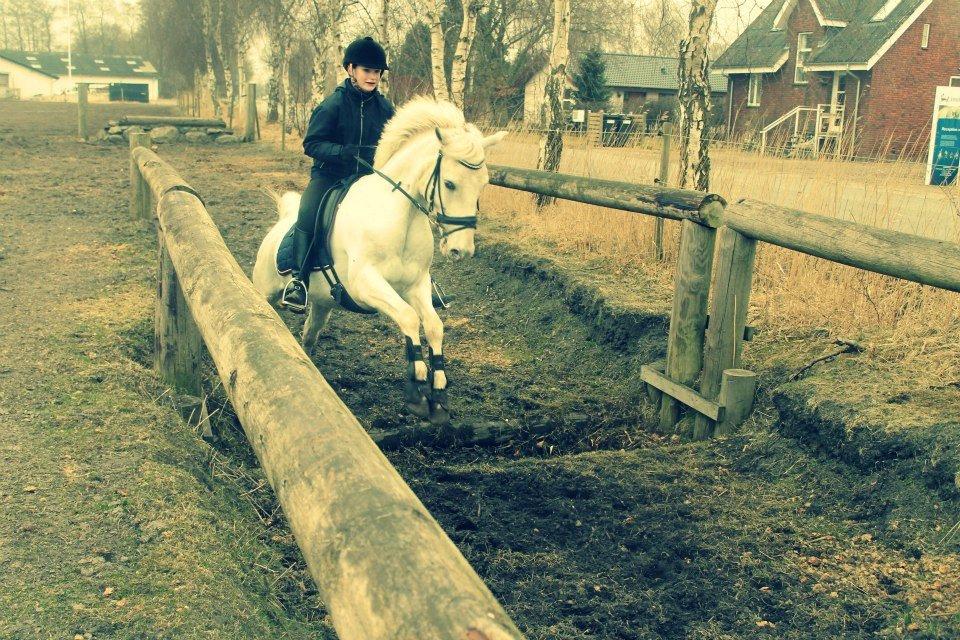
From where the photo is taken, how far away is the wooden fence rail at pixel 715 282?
5.00 meters

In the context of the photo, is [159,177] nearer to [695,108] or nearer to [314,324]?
[314,324]

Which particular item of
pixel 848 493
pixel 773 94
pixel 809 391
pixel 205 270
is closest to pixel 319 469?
pixel 205 270

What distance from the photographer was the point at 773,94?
130 feet

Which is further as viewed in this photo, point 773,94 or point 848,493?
point 773,94

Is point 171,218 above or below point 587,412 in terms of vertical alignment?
above

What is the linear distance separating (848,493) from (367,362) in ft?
12.6

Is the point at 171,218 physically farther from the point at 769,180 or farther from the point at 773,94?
the point at 773,94

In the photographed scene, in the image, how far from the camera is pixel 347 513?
1730 mm

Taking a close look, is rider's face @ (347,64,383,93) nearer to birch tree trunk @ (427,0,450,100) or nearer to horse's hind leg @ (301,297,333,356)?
horse's hind leg @ (301,297,333,356)

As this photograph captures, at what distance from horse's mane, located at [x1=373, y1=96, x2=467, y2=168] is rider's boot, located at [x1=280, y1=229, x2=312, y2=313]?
797mm

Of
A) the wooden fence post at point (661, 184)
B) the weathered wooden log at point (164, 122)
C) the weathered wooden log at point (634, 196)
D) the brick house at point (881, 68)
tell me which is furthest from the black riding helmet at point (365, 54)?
the brick house at point (881, 68)

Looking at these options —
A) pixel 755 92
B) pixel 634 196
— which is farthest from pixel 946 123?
pixel 755 92

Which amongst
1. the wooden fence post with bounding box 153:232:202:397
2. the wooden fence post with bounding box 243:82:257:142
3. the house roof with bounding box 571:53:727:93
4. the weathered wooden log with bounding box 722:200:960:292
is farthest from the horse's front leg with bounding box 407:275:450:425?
the house roof with bounding box 571:53:727:93

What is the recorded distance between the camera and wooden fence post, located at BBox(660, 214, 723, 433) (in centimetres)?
592
